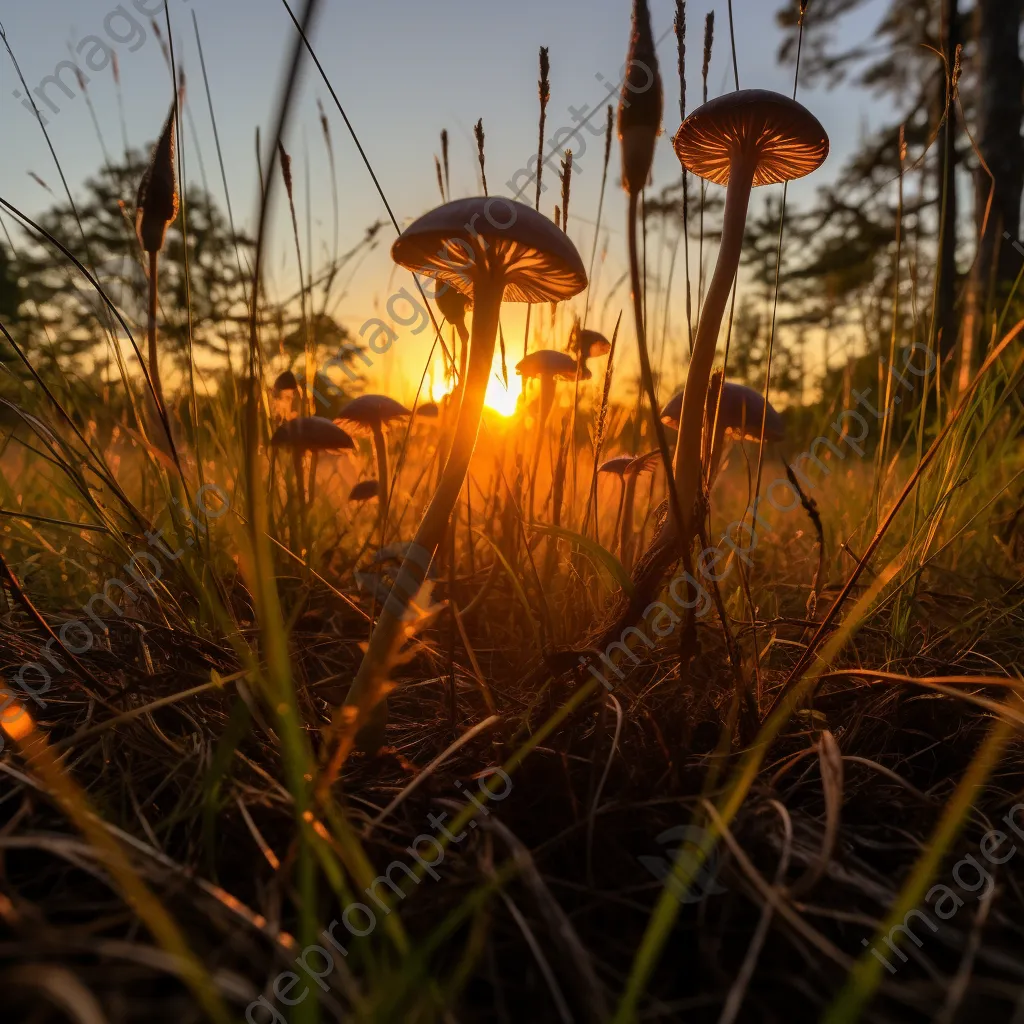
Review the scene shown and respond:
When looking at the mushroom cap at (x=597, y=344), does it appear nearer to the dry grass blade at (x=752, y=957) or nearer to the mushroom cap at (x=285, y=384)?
the mushroom cap at (x=285, y=384)

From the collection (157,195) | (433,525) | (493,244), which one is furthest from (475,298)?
(157,195)

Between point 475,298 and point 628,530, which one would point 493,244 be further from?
point 628,530

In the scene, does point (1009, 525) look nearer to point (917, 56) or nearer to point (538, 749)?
point (538, 749)

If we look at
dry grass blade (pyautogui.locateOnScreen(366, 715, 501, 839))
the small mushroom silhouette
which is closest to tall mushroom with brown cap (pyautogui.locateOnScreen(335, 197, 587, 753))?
dry grass blade (pyautogui.locateOnScreen(366, 715, 501, 839))

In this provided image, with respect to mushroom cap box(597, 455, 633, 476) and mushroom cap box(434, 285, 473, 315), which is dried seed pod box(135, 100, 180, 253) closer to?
mushroom cap box(434, 285, 473, 315)

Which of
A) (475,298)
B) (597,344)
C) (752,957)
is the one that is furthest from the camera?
(597,344)
